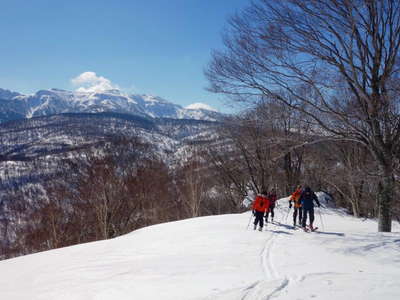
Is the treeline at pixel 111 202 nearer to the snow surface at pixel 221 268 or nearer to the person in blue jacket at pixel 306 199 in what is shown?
the person in blue jacket at pixel 306 199

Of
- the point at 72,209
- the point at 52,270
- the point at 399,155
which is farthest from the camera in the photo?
the point at 72,209

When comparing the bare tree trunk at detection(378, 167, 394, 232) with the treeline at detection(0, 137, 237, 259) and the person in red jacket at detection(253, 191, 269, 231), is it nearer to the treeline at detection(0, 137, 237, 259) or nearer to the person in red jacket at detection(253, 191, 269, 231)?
the person in red jacket at detection(253, 191, 269, 231)

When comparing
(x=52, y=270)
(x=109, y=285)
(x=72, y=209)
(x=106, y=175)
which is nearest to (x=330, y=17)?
(x=109, y=285)

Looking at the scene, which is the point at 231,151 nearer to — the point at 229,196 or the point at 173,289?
the point at 229,196

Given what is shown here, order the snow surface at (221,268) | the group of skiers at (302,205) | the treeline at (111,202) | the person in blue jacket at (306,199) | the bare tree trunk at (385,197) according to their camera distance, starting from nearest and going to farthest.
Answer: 1. the snow surface at (221,268)
2. the bare tree trunk at (385,197)
3. the group of skiers at (302,205)
4. the person in blue jacket at (306,199)
5. the treeline at (111,202)

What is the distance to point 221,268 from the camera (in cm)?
559

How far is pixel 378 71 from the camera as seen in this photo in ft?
25.1

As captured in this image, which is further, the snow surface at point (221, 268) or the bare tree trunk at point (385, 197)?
the bare tree trunk at point (385, 197)

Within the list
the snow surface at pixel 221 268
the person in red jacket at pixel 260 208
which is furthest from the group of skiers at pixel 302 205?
the snow surface at pixel 221 268

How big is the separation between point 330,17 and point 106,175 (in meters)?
21.0

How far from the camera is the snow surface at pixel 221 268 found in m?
4.43

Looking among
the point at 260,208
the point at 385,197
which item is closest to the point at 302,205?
the point at 260,208

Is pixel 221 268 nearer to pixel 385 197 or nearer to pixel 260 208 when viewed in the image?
pixel 260 208

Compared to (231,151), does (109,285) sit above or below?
below
